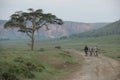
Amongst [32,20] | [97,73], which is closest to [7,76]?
[97,73]

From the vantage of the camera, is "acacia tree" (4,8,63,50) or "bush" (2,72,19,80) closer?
"bush" (2,72,19,80)

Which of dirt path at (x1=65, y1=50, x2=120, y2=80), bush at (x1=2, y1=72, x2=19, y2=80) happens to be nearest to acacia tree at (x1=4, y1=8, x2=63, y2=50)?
dirt path at (x1=65, y1=50, x2=120, y2=80)

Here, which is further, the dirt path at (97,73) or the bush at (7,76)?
the dirt path at (97,73)

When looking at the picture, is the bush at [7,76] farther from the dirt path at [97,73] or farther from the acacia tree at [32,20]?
the acacia tree at [32,20]

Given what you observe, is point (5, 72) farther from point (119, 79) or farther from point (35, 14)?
point (35, 14)

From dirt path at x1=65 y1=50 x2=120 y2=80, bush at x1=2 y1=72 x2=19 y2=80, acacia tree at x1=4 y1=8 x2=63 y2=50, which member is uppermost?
acacia tree at x1=4 y1=8 x2=63 y2=50

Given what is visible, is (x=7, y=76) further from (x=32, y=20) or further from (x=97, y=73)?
(x=32, y=20)

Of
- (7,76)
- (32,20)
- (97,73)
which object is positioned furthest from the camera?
(32,20)

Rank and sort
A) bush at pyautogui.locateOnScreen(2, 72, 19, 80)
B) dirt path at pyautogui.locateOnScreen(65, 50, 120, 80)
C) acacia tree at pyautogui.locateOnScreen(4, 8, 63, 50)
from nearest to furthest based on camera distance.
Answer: bush at pyautogui.locateOnScreen(2, 72, 19, 80) < dirt path at pyautogui.locateOnScreen(65, 50, 120, 80) < acacia tree at pyautogui.locateOnScreen(4, 8, 63, 50)

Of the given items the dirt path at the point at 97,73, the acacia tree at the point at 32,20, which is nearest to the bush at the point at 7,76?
the dirt path at the point at 97,73

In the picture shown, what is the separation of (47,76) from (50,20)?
38079 mm

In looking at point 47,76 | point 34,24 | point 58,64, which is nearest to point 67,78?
point 47,76

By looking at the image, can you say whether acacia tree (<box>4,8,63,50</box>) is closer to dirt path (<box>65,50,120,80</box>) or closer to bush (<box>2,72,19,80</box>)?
dirt path (<box>65,50,120,80</box>)

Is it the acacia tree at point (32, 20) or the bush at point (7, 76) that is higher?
the acacia tree at point (32, 20)
